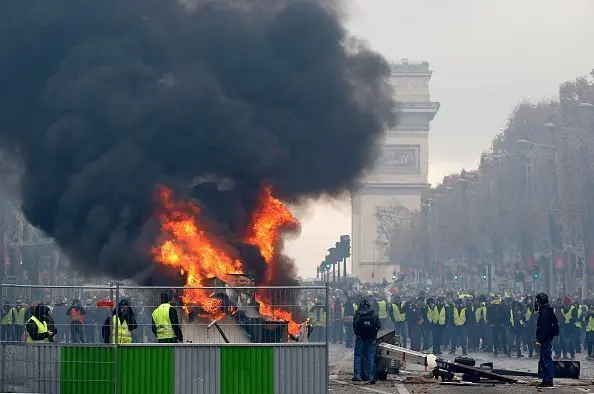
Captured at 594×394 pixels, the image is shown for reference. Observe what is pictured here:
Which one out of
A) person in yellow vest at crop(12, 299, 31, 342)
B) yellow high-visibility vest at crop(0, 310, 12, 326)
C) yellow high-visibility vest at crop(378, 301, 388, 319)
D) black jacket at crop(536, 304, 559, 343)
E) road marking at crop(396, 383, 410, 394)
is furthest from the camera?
yellow high-visibility vest at crop(378, 301, 388, 319)

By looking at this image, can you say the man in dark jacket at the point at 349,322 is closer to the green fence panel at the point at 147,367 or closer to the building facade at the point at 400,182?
the green fence panel at the point at 147,367

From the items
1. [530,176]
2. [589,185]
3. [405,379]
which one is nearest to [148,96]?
[405,379]

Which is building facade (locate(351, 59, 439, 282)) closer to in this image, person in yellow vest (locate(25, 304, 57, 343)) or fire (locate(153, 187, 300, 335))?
fire (locate(153, 187, 300, 335))

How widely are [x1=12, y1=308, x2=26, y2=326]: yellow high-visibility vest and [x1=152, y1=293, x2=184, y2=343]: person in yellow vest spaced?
1591 millimetres

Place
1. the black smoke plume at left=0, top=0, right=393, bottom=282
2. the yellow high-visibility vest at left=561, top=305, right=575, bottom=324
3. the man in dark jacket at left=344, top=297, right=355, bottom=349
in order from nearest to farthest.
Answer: the black smoke plume at left=0, top=0, right=393, bottom=282
the yellow high-visibility vest at left=561, top=305, right=575, bottom=324
the man in dark jacket at left=344, top=297, right=355, bottom=349

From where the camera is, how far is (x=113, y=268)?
76.8 feet

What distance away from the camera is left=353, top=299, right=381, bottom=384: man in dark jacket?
23.6m

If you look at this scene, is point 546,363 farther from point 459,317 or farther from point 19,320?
point 459,317

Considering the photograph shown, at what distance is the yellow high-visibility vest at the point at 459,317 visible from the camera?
38812 mm

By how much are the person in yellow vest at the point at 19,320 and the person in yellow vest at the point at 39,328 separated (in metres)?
0.11

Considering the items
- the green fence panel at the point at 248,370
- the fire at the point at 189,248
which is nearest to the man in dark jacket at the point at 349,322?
the fire at the point at 189,248

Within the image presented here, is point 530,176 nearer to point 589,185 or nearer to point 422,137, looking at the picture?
point 589,185

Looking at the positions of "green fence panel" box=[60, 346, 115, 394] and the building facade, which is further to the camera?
the building facade

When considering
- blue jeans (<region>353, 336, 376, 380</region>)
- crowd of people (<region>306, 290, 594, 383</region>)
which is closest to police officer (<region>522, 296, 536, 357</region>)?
crowd of people (<region>306, 290, 594, 383</region>)
